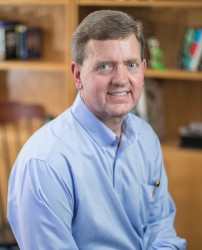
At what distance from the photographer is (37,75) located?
9.66 feet

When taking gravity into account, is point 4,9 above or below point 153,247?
above

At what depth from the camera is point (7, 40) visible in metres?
2.63

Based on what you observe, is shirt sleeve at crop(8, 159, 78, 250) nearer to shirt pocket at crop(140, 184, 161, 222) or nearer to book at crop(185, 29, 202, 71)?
shirt pocket at crop(140, 184, 161, 222)

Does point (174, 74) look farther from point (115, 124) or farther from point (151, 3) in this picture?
point (115, 124)

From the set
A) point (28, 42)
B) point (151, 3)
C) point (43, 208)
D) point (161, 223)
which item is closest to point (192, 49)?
point (151, 3)

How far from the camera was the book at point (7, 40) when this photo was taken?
2605 millimetres

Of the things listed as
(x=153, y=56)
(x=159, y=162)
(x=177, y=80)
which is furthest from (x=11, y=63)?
(x=159, y=162)

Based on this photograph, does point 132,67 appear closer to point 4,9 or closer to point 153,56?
point 153,56

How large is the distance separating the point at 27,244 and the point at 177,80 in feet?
6.06

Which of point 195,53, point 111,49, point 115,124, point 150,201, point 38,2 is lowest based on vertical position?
point 150,201

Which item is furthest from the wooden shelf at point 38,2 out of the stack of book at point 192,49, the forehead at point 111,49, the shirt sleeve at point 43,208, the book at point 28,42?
the shirt sleeve at point 43,208

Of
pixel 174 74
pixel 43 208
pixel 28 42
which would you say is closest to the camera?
pixel 43 208

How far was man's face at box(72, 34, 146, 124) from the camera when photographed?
3.88 feet

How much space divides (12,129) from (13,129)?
Answer: 0.4 inches
